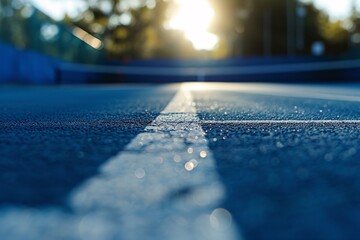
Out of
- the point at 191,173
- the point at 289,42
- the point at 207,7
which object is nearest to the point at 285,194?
the point at 191,173

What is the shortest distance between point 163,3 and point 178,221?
138 ft

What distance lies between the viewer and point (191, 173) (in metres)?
1.31

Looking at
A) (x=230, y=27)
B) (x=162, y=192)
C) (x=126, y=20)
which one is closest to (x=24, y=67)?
(x=162, y=192)

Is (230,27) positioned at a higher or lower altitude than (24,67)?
higher

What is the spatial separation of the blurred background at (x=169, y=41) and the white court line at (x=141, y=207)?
11142mm

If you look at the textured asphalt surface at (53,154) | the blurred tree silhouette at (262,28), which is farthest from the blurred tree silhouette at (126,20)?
the textured asphalt surface at (53,154)

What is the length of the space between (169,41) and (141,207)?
58.1 meters

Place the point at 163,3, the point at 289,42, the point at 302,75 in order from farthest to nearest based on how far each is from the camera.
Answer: the point at 289,42 → the point at 163,3 → the point at 302,75

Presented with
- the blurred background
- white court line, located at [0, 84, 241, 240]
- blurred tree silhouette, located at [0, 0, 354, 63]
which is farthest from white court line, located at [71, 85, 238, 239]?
blurred tree silhouette, located at [0, 0, 354, 63]

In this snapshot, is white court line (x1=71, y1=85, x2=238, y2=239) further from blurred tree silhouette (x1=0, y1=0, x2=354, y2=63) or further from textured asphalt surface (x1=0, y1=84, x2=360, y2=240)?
blurred tree silhouette (x1=0, y1=0, x2=354, y2=63)

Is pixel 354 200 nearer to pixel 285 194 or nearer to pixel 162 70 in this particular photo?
pixel 285 194

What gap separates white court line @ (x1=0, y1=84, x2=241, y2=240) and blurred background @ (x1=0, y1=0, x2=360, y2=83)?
36.6ft

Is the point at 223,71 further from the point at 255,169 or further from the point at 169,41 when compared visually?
the point at 169,41

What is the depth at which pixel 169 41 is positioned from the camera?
5812cm
